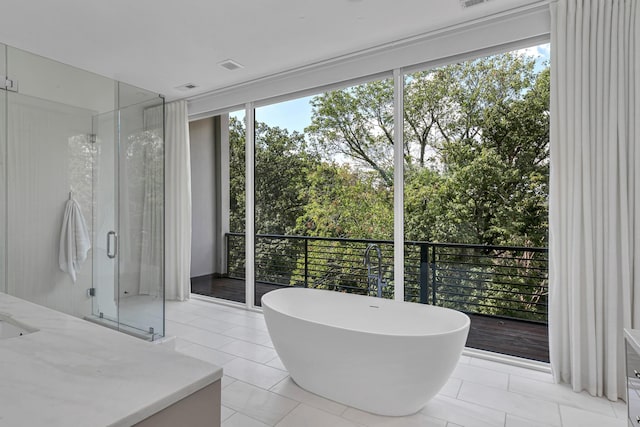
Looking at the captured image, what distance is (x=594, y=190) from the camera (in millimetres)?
2320

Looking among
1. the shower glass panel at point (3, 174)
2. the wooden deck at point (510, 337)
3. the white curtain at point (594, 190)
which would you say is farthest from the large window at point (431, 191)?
the shower glass panel at point (3, 174)

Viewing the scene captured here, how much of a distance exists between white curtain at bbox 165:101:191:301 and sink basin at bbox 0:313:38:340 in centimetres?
341

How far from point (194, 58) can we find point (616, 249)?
3846 millimetres

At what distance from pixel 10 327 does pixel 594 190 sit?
3.21 meters

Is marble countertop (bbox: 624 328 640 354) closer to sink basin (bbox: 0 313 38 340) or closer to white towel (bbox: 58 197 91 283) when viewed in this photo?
sink basin (bbox: 0 313 38 340)

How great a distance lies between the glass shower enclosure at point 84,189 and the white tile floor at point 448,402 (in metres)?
0.89

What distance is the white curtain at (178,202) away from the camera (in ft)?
15.0

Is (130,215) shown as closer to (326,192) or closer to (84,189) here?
(84,189)

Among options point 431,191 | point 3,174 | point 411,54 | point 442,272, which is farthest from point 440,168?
point 3,174

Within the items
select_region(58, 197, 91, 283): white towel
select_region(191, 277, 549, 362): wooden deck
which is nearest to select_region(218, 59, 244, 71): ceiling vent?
select_region(58, 197, 91, 283): white towel

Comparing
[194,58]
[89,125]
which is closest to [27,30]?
[89,125]

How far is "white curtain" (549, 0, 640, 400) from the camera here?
2207 millimetres

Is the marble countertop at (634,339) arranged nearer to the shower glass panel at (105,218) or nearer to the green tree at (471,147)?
the green tree at (471,147)

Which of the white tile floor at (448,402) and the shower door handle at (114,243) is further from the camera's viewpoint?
the shower door handle at (114,243)
